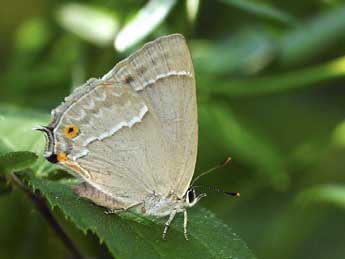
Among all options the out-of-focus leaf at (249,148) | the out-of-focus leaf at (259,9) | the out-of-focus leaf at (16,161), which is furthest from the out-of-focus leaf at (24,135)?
the out-of-focus leaf at (249,148)

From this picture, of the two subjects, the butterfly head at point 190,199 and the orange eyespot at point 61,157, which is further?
the butterfly head at point 190,199

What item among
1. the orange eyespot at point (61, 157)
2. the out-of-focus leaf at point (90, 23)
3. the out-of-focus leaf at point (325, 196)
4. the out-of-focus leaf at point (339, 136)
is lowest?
the out-of-focus leaf at point (325, 196)

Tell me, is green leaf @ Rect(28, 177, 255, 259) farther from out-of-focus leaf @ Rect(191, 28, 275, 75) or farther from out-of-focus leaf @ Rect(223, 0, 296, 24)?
out-of-focus leaf @ Rect(191, 28, 275, 75)

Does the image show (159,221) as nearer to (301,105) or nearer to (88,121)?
(88,121)

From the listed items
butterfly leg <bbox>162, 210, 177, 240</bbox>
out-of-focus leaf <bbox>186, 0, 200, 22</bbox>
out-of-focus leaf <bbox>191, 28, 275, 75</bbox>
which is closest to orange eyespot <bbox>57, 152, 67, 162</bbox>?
butterfly leg <bbox>162, 210, 177, 240</bbox>

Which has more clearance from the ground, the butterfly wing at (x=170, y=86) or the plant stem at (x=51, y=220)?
the butterfly wing at (x=170, y=86)

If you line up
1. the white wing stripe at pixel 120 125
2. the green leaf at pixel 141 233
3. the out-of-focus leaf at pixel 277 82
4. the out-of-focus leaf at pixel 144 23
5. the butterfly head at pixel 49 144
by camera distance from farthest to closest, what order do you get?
the out-of-focus leaf at pixel 277 82 < the out-of-focus leaf at pixel 144 23 < the white wing stripe at pixel 120 125 < the butterfly head at pixel 49 144 < the green leaf at pixel 141 233

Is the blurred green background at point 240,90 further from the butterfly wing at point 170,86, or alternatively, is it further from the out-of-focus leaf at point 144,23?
the butterfly wing at point 170,86

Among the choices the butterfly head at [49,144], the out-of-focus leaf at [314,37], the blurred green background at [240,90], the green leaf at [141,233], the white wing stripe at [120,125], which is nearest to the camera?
the green leaf at [141,233]
